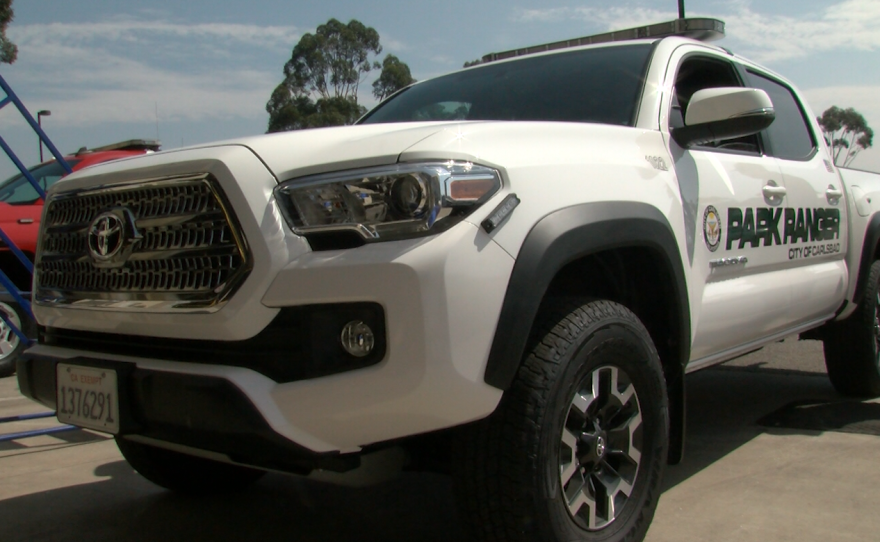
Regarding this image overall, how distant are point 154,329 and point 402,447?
0.75 metres

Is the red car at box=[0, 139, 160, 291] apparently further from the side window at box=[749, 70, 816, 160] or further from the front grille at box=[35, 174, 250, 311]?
the side window at box=[749, 70, 816, 160]

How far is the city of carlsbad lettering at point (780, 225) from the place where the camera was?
10.7 feet

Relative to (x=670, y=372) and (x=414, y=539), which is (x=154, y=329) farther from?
(x=670, y=372)

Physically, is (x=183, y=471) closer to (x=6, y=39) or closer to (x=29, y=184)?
(x=29, y=184)

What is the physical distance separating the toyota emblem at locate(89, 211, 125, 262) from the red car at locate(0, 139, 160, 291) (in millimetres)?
4372

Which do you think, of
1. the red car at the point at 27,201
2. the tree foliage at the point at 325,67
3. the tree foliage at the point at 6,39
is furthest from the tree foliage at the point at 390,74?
the red car at the point at 27,201

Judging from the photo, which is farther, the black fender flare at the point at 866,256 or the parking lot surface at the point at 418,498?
the black fender flare at the point at 866,256

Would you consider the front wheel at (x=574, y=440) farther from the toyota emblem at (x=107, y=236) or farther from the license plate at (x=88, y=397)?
the toyota emblem at (x=107, y=236)

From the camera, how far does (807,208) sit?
12.9 ft

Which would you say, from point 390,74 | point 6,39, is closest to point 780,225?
point 6,39

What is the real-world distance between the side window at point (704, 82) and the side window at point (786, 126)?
266mm

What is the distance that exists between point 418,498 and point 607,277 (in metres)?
1.26

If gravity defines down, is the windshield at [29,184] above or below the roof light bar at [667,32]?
below

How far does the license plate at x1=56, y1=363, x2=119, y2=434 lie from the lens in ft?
7.22
